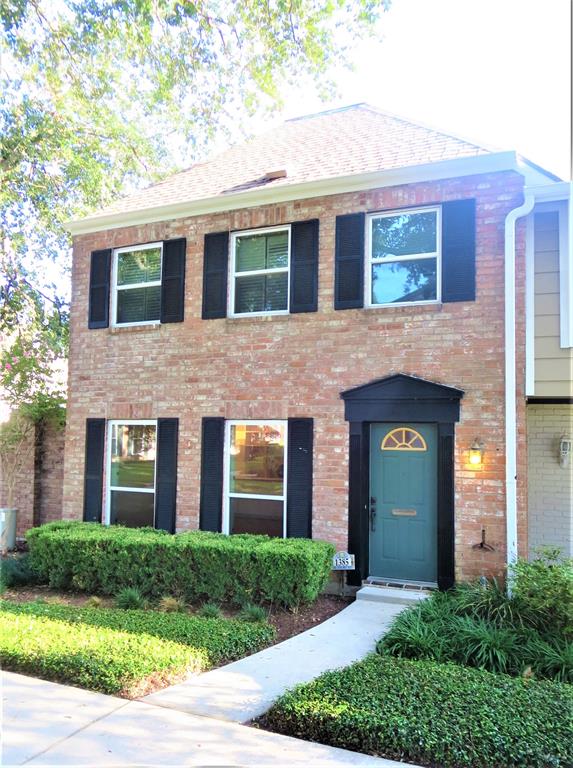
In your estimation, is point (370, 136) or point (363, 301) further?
point (370, 136)

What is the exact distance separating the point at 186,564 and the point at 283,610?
1364mm

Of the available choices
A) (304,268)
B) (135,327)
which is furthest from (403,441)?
(135,327)

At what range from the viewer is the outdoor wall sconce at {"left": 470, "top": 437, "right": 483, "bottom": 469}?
6852 millimetres

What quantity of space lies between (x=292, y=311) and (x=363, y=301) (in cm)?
108

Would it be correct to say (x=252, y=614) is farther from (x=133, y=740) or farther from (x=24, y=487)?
(x=24, y=487)

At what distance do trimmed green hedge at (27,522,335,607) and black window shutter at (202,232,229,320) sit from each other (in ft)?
11.2

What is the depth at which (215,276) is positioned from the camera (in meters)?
8.78

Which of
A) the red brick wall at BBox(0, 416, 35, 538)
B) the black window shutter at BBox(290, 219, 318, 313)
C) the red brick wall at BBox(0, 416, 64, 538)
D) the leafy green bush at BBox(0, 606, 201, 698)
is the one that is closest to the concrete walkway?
the leafy green bush at BBox(0, 606, 201, 698)

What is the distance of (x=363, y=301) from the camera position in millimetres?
7734

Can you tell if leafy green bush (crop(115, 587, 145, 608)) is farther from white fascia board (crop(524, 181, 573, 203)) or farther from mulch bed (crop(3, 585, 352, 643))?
white fascia board (crop(524, 181, 573, 203))

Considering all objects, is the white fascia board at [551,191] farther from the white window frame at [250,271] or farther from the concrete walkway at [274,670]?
the concrete walkway at [274,670]

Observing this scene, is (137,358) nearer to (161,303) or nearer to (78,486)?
(161,303)

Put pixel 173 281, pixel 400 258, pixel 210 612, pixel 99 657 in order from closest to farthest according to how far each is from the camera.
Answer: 1. pixel 99 657
2. pixel 210 612
3. pixel 400 258
4. pixel 173 281

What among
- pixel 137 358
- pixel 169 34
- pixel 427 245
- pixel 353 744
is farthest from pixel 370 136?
pixel 353 744
